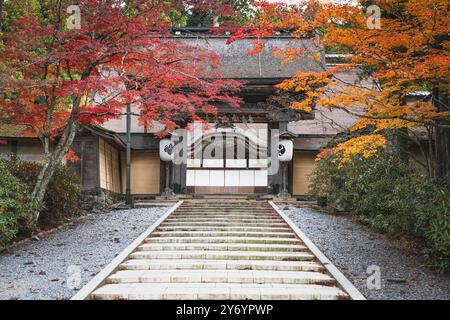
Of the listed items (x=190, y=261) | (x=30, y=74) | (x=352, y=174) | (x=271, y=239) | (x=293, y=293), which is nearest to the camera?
(x=293, y=293)

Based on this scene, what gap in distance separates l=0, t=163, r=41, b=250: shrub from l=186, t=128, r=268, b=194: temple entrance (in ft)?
30.5

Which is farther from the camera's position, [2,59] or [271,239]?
[2,59]

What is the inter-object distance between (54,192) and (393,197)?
830 centimetres

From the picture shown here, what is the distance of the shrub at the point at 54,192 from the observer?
11.8 m

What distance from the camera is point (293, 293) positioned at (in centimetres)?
669

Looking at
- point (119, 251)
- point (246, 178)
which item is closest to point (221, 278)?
point (119, 251)

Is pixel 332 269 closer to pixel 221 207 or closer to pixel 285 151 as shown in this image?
pixel 221 207

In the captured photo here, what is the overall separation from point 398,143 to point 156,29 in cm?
778

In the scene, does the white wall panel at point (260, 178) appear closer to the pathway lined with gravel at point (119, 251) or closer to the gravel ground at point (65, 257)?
the pathway lined with gravel at point (119, 251)

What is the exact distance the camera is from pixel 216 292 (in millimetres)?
6641

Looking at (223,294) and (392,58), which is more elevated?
(392,58)

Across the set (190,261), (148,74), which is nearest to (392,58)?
(190,261)
